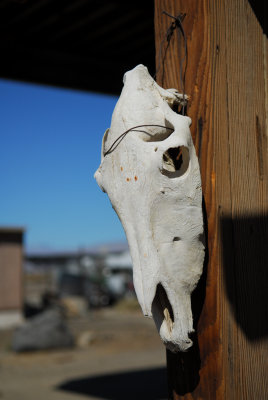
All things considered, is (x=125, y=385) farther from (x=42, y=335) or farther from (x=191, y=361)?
(x=191, y=361)

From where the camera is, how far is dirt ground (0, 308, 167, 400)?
239 inches

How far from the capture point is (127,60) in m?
4.16

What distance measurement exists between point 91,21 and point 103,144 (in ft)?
7.73

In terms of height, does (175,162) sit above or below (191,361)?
above

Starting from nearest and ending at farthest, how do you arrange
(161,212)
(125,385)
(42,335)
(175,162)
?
(161,212) → (175,162) → (125,385) → (42,335)

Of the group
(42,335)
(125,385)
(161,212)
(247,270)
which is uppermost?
(161,212)

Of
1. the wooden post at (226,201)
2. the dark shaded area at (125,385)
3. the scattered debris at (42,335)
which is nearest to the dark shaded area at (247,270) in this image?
the wooden post at (226,201)

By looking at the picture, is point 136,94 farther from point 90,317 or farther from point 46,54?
point 90,317

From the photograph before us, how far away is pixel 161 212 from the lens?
133 centimetres

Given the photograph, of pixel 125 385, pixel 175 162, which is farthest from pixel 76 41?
pixel 125 385

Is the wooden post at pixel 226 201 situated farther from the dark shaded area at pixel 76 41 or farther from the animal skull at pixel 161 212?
the dark shaded area at pixel 76 41

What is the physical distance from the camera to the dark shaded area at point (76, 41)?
3.35 m

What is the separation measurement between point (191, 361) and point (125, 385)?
5.38 meters

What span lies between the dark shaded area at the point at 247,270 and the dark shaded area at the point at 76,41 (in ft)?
7.26
